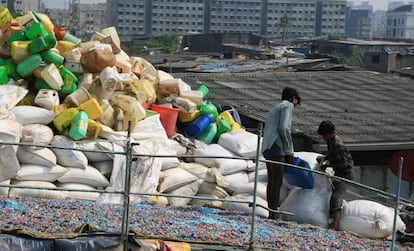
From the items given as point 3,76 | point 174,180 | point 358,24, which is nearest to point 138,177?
point 174,180

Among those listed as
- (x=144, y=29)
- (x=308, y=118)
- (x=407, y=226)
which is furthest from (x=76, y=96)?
(x=144, y=29)

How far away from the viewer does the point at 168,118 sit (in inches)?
328

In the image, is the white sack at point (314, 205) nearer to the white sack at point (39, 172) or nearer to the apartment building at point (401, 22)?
the white sack at point (39, 172)

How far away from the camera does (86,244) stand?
5621 mm

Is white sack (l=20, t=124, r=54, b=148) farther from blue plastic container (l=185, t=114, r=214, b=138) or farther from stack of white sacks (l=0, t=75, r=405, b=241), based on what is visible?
blue plastic container (l=185, t=114, r=214, b=138)

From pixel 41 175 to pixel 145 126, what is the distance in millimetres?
1279

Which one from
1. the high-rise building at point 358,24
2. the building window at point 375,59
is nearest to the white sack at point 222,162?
the building window at point 375,59

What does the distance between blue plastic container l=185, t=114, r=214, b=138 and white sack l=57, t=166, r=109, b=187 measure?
140cm

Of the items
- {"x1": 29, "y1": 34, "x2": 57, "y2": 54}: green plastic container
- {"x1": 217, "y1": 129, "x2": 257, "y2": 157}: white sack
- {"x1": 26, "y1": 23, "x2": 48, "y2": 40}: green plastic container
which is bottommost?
{"x1": 217, "y1": 129, "x2": 257, "y2": 157}: white sack

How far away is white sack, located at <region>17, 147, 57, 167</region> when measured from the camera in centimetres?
712

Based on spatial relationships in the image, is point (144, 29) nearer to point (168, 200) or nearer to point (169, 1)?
point (169, 1)

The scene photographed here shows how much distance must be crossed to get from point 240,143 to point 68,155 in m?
1.83

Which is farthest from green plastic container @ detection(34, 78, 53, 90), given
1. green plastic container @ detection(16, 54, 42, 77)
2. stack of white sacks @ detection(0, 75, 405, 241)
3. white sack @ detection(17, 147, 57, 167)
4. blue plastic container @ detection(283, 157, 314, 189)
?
blue plastic container @ detection(283, 157, 314, 189)

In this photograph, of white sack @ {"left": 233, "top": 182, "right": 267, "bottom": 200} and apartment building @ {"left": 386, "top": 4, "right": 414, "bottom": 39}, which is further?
apartment building @ {"left": 386, "top": 4, "right": 414, "bottom": 39}
